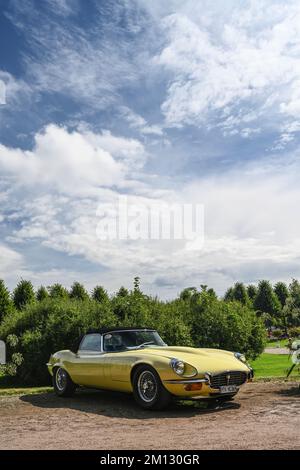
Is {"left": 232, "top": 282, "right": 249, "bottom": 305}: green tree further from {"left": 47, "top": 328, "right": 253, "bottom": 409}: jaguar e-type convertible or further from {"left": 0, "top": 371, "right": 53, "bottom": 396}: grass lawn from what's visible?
{"left": 47, "top": 328, "right": 253, "bottom": 409}: jaguar e-type convertible

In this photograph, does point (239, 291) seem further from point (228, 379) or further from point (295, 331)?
point (228, 379)

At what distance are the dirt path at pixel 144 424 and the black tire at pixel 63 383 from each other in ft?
0.62

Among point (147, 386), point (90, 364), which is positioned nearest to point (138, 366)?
point (147, 386)

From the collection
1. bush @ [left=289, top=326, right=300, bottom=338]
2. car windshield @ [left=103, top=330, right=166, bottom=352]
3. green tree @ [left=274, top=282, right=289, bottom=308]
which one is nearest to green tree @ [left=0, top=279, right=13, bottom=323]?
bush @ [left=289, top=326, right=300, bottom=338]

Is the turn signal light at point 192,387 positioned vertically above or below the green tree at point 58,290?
below

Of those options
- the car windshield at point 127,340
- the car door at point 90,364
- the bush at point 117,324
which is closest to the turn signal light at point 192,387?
the car windshield at point 127,340

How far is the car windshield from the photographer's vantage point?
9500 mm

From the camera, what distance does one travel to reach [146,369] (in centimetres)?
834

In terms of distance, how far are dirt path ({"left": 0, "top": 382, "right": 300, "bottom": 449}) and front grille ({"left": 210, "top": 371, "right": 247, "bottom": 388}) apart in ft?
1.33

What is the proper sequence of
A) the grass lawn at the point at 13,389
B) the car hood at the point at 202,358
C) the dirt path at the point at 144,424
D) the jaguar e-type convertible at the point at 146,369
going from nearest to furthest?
the dirt path at the point at 144,424, the jaguar e-type convertible at the point at 146,369, the car hood at the point at 202,358, the grass lawn at the point at 13,389

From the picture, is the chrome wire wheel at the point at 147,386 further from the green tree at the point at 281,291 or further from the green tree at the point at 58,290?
the green tree at the point at 281,291

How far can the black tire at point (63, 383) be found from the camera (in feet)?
33.0

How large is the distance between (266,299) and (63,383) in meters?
51.2
